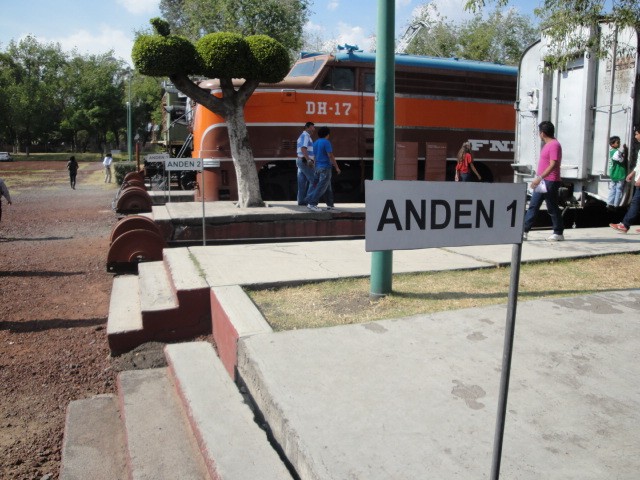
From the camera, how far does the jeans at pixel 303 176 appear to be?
1048cm

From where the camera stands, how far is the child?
8.49 meters

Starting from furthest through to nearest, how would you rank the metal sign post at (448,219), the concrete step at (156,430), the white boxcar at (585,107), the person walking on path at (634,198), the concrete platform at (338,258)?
the white boxcar at (585,107) < the person walking on path at (634,198) < the concrete platform at (338,258) < the concrete step at (156,430) < the metal sign post at (448,219)

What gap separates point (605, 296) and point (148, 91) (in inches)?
2460

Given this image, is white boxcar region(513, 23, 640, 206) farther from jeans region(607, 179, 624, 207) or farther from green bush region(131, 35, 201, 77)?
green bush region(131, 35, 201, 77)

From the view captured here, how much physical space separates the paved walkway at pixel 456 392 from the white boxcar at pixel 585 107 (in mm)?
4447

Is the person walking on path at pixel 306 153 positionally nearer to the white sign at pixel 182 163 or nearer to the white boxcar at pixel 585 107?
the white sign at pixel 182 163

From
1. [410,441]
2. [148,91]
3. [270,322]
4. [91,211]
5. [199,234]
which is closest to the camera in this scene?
[410,441]

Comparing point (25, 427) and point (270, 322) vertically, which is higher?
point (270, 322)

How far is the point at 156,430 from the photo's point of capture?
11.3 feet

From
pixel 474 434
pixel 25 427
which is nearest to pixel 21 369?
pixel 25 427

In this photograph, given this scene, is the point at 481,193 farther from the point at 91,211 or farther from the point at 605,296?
the point at 91,211

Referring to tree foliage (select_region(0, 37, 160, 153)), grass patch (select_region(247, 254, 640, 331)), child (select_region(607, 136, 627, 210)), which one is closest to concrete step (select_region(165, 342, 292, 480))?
grass patch (select_region(247, 254, 640, 331))

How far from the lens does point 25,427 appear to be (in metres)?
3.96

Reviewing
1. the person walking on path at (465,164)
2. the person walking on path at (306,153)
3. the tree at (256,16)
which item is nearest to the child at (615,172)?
the person walking on path at (465,164)
